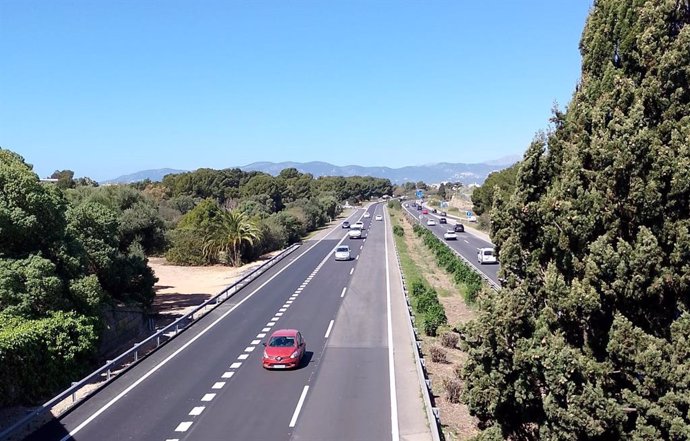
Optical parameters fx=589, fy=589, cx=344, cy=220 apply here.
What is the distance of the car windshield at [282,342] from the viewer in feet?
63.0

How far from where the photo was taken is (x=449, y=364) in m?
21.2

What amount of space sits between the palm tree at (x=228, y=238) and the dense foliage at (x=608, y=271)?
4259 centimetres

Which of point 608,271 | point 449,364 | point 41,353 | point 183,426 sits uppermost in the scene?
point 608,271

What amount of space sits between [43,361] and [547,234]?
1493 centimetres

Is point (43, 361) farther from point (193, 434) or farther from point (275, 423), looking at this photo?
point (275, 423)

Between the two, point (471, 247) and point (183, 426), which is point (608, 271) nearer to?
point (183, 426)

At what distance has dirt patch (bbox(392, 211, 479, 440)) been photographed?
49.6 feet

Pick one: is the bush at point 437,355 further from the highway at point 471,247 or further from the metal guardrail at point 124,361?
the highway at point 471,247

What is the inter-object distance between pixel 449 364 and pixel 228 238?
33459 millimetres

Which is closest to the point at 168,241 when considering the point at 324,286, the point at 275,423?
the point at 324,286

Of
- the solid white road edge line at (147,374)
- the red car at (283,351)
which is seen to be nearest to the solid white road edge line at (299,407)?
the red car at (283,351)

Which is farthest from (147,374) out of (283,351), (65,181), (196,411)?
(65,181)

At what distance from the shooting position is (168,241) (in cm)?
5106

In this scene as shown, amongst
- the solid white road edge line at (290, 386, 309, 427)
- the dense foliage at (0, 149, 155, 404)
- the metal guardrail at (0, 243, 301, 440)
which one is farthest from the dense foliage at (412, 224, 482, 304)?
the dense foliage at (0, 149, 155, 404)
